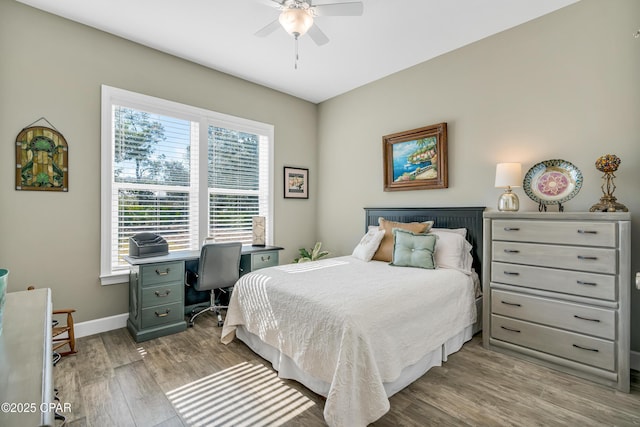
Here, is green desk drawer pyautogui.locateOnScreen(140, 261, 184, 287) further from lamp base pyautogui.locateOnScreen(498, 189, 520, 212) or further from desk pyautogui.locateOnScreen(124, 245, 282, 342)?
lamp base pyautogui.locateOnScreen(498, 189, 520, 212)

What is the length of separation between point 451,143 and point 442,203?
0.69m

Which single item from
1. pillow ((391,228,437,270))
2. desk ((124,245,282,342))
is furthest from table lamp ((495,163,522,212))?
desk ((124,245,282,342))

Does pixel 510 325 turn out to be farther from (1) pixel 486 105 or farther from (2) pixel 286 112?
(2) pixel 286 112

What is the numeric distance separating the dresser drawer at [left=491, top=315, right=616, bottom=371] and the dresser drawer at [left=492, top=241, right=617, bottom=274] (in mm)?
503

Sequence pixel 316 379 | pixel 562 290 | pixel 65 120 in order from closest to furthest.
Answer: pixel 316 379
pixel 562 290
pixel 65 120

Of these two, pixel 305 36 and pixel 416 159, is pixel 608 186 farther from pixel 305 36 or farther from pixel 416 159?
pixel 305 36

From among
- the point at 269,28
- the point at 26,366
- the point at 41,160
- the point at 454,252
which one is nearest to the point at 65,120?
the point at 41,160

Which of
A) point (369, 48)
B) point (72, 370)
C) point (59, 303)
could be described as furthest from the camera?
point (369, 48)

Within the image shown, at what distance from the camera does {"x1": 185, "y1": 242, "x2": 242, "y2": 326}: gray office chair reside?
3090mm

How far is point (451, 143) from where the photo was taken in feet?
11.3

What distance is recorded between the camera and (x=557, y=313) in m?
2.33

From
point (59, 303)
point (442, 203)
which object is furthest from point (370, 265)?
point (59, 303)

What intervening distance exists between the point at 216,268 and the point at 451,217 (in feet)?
8.61

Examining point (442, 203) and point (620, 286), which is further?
point (442, 203)
